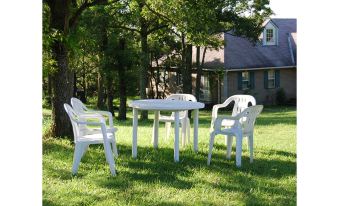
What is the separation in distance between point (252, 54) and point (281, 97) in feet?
8.88

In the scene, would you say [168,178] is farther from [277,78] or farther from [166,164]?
[277,78]

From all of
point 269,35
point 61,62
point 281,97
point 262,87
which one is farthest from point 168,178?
point 269,35

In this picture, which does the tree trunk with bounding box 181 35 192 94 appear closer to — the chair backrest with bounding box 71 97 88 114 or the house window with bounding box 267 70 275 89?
the house window with bounding box 267 70 275 89

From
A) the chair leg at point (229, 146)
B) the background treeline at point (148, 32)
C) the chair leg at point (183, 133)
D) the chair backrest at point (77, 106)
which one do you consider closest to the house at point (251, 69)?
the background treeline at point (148, 32)

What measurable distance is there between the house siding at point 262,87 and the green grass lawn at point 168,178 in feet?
51.6

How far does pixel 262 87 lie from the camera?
80.1ft

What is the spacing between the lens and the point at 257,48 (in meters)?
24.9

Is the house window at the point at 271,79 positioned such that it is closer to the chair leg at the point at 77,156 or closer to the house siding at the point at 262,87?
the house siding at the point at 262,87

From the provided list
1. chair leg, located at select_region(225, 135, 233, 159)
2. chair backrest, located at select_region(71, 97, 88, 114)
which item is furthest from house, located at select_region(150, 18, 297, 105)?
chair backrest, located at select_region(71, 97, 88, 114)

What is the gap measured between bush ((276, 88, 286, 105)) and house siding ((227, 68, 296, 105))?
0.21 m

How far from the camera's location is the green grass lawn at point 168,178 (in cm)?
468

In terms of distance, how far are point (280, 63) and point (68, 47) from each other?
735 inches
